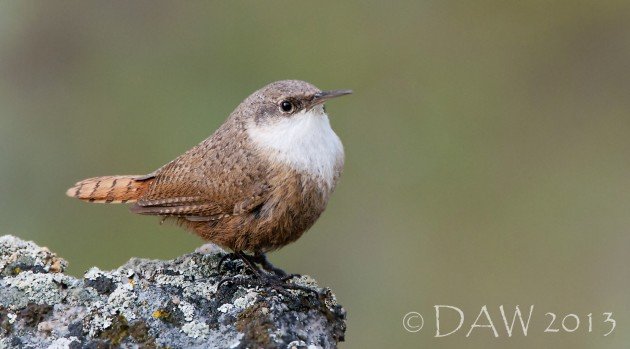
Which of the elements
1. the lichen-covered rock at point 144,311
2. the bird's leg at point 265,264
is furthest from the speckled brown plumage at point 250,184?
the lichen-covered rock at point 144,311

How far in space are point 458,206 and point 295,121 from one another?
370 centimetres

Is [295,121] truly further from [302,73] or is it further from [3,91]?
[3,91]

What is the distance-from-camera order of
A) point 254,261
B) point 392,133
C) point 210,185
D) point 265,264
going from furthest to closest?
point 392,133 < point 265,264 < point 254,261 < point 210,185

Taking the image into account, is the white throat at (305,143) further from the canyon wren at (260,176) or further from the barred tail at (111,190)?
the barred tail at (111,190)

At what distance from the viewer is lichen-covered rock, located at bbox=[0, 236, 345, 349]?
442 centimetres

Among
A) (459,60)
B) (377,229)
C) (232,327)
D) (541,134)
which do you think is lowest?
(232,327)

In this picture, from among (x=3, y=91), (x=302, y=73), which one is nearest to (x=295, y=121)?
(x=302, y=73)

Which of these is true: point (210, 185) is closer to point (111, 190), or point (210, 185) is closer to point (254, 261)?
point (254, 261)

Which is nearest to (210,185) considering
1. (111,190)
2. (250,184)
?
(250,184)

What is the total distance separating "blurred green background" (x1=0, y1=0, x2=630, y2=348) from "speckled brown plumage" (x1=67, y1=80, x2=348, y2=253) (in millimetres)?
2498

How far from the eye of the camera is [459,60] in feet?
32.0

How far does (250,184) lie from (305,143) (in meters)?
0.35

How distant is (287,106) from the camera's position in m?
5.40

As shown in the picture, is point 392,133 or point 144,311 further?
point 392,133
